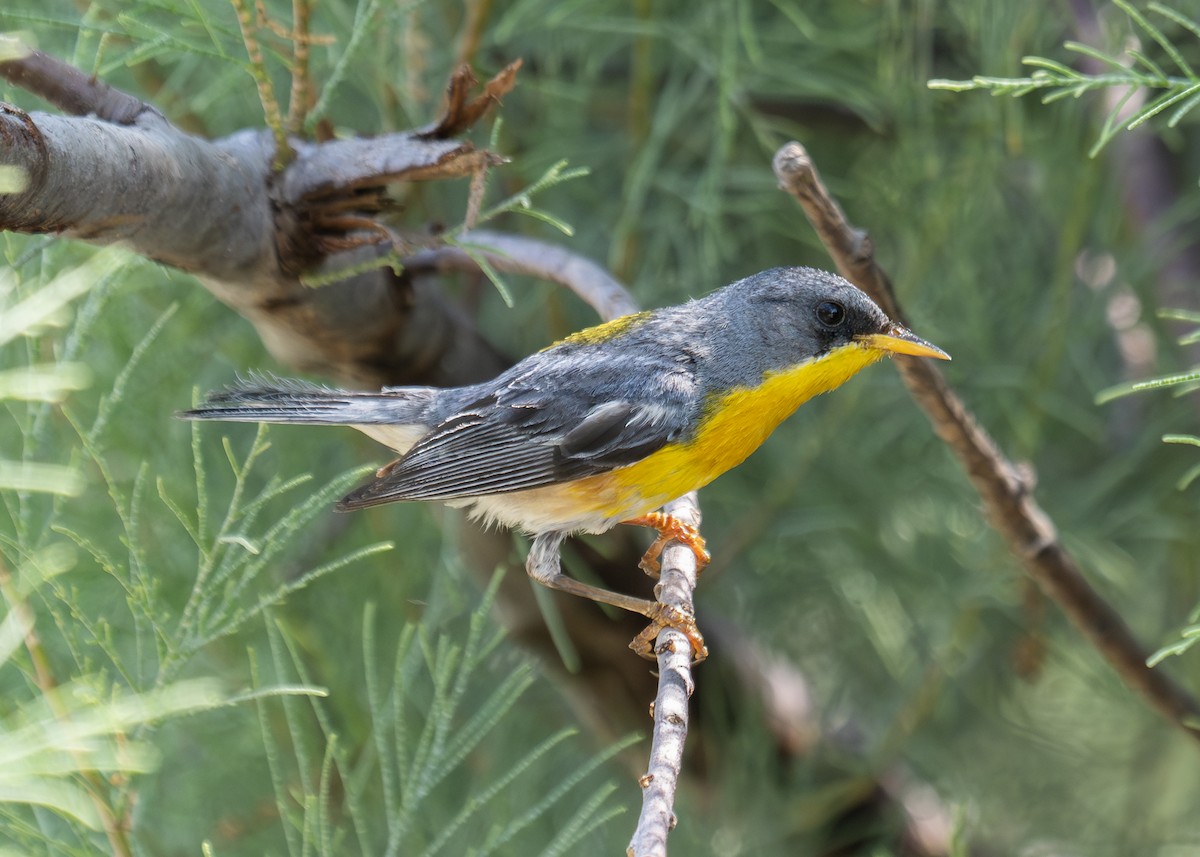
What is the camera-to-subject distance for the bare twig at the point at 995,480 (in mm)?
2146

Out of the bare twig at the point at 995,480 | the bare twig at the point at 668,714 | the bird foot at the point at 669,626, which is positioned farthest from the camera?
the bird foot at the point at 669,626

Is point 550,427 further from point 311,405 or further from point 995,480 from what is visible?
point 995,480

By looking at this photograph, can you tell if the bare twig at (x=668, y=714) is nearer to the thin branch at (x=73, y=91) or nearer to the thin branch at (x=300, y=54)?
the thin branch at (x=300, y=54)

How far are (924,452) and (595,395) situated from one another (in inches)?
56.5

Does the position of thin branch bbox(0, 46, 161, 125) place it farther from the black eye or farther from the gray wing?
the black eye

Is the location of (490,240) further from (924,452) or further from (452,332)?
(924,452)

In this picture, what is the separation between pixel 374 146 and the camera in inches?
90.0

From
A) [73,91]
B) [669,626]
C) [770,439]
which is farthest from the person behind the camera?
[770,439]

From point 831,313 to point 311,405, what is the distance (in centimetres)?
120

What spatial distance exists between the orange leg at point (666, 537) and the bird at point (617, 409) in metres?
0.01

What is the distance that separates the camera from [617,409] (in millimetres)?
2670

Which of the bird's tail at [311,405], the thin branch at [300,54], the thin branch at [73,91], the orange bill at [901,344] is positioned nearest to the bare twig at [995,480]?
the orange bill at [901,344]

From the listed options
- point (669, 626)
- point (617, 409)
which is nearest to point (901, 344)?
point (617, 409)

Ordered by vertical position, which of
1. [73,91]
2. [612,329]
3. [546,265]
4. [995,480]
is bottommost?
[995,480]
